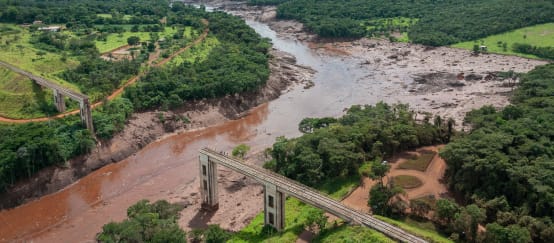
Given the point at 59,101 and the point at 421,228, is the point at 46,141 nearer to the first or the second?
the point at 59,101

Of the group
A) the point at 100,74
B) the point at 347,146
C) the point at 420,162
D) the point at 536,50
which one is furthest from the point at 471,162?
the point at 536,50

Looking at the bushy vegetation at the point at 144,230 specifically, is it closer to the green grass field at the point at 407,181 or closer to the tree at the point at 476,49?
the green grass field at the point at 407,181

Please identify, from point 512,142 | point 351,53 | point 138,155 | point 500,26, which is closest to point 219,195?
point 138,155

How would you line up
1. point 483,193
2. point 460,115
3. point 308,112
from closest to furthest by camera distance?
point 483,193, point 460,115, point 308,112

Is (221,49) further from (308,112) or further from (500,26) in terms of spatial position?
(500,26)

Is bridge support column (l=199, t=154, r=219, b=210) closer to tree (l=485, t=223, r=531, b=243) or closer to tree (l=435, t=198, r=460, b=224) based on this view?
tree (l=435, t=198, r=460, b=224)

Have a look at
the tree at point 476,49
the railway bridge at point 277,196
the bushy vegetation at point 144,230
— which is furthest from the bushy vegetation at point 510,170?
the tree at point 476,49
